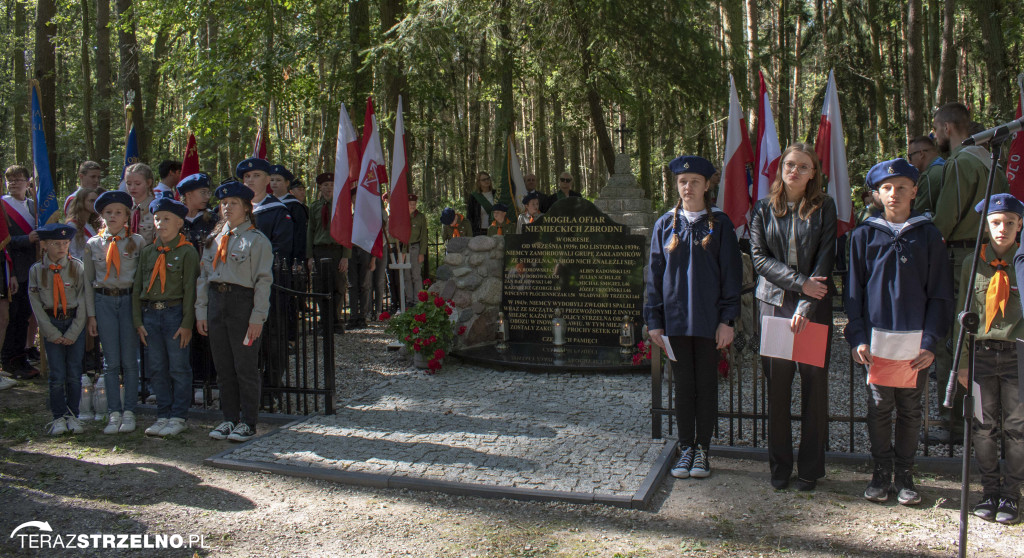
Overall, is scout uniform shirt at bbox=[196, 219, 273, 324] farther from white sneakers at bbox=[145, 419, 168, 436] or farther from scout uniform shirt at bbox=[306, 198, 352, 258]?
scout uniform shirt at bbox=[306, 198, 352, 258]

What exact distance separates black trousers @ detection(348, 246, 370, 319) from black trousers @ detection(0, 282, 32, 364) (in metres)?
3.82

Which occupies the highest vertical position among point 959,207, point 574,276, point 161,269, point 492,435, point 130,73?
point 130,73

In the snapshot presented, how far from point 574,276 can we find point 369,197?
252 centimetres

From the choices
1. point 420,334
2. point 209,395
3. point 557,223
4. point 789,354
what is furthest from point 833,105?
point 209,395

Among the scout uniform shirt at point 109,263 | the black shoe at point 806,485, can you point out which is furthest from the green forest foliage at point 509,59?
the black shoe at point 806,485

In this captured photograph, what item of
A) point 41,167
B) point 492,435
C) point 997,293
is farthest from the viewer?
point 41,167

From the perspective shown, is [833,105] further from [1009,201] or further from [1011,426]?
[1011,426]

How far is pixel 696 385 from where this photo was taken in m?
4.64

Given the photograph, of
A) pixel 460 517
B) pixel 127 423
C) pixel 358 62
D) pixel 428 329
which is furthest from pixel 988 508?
pixel 358 62

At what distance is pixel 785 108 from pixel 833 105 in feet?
46.8

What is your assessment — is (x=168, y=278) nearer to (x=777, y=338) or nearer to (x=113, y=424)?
(x=113, y=424)

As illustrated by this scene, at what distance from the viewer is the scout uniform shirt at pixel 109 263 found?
551 cm

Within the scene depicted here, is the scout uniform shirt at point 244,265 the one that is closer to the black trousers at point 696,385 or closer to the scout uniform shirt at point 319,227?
the black trousers at point 696,385

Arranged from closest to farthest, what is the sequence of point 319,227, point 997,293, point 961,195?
point 997,293, point 961,195, point 319,227
